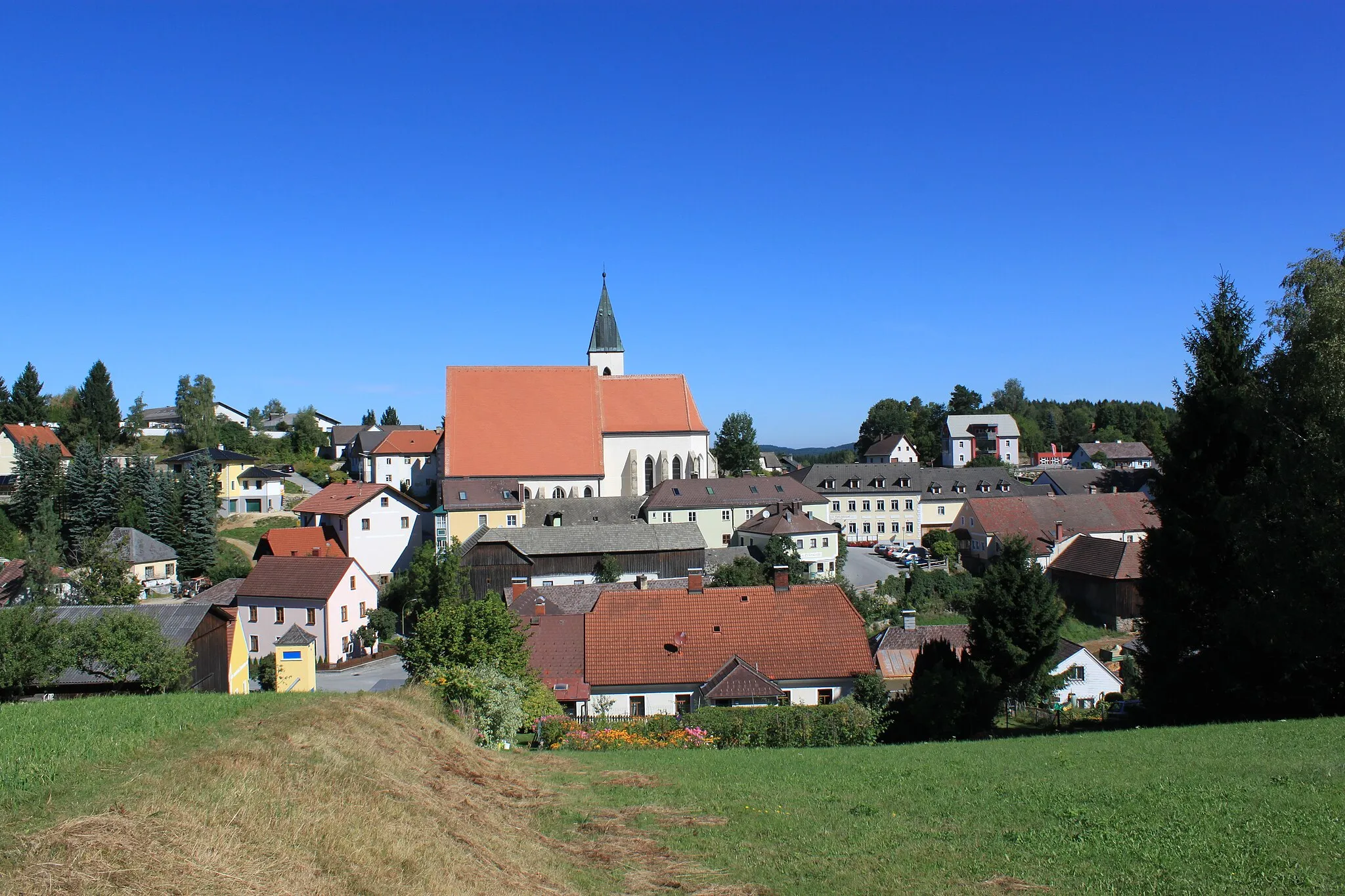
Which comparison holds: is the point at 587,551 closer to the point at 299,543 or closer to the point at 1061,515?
the point at 299,543

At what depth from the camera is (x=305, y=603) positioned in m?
35.0

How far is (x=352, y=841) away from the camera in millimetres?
7688

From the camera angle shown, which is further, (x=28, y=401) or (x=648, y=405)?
(x=28, y=401)

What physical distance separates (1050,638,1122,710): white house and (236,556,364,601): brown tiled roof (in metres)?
27.9

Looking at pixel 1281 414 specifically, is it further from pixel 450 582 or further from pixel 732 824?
pixel 450 582

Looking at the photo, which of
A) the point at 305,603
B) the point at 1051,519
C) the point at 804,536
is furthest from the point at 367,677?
the point at 1051,519

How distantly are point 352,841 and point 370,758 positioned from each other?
2.93 m

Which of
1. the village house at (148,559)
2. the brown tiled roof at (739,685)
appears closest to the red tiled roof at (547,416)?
the village house at (148,559)

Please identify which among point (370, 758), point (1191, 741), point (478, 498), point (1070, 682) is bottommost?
point (1070, 682)

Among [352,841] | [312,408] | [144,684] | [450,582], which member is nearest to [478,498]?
[450,582]

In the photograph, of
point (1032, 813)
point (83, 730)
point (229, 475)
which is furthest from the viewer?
point (229, 475)

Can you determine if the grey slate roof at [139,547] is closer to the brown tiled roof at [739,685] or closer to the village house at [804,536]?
the village house at [804,536]

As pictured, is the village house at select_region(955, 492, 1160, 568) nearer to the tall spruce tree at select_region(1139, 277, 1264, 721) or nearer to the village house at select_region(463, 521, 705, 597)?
the village house at select_region(463, 521, 705, 597)

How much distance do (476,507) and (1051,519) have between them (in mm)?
35288
